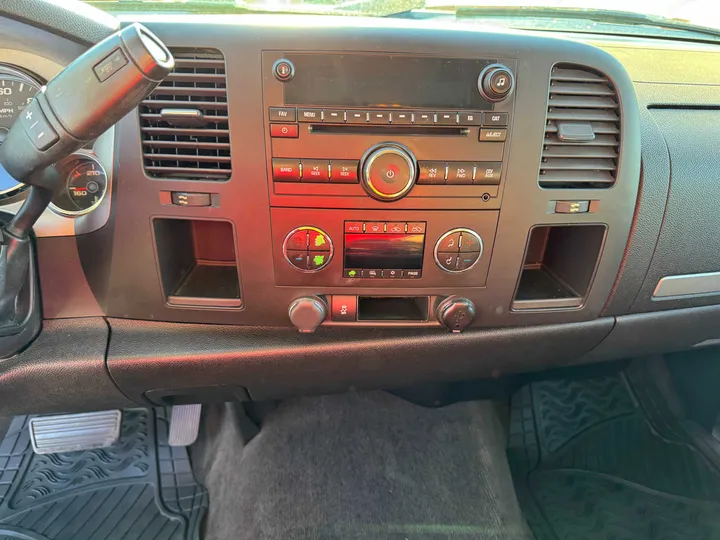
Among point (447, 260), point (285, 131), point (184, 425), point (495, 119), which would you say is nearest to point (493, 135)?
point (495, 119)

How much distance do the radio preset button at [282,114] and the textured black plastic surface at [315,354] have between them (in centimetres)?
40

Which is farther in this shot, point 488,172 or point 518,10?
point 518,10

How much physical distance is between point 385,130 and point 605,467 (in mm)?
1247

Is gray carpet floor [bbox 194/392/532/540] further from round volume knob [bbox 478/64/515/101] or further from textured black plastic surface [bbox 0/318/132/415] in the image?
round volume knob [bbox 478/64/515/101]

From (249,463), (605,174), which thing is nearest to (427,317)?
(605,174)

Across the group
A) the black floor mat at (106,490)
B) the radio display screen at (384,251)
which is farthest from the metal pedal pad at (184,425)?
the radio display screen at (384,251)

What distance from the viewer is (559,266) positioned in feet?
3.87

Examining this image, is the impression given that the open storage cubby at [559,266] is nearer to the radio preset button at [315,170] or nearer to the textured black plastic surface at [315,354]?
the textured black plastic surface at [315,354]

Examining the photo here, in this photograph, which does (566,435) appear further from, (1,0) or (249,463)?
(1,0)

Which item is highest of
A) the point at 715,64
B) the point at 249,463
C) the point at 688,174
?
the point at 715,64

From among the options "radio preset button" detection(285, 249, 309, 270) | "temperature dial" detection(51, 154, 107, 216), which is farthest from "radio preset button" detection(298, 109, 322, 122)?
"temperature dial" detection(51, 154, 107, 216)

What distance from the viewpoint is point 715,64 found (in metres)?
1.23

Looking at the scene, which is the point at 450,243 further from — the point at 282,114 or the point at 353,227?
the point at 282,114

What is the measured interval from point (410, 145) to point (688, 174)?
1.97 feet
